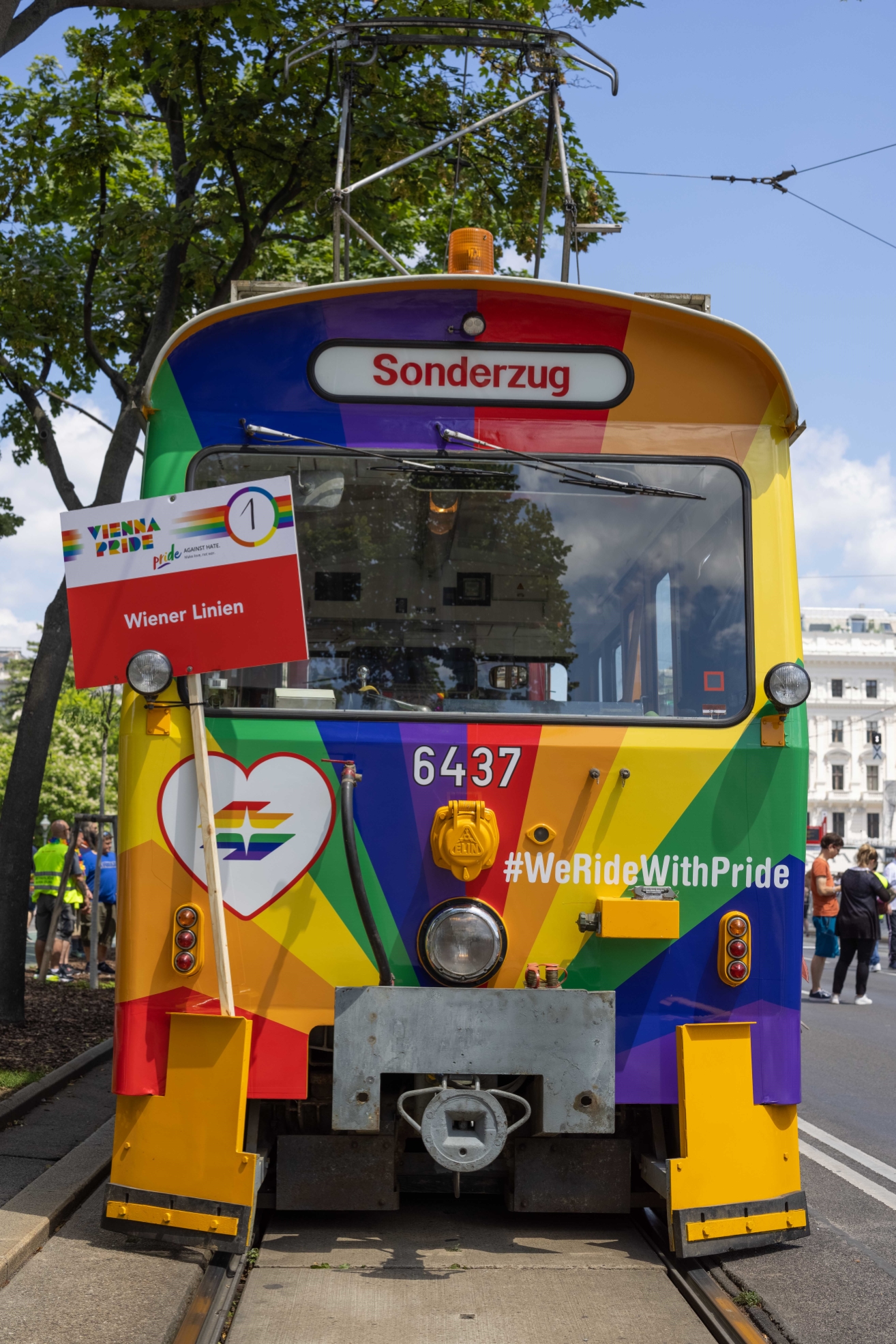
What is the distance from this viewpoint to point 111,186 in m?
12.0

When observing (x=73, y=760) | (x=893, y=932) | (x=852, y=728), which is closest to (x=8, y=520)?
(x=893, y=932)

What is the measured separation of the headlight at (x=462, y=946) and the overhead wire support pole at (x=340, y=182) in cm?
252

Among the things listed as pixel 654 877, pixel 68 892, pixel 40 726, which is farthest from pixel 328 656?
pixel 68 892

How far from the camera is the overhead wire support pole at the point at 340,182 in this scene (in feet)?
18.6

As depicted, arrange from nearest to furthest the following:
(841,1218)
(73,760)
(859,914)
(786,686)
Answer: (786,686) < (841,1218) < (859,914) < (73,760)

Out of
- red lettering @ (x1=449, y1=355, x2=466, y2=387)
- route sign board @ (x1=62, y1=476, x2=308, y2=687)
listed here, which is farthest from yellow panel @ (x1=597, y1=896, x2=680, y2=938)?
red lettering @ (x1=449, y1=355, x2=466, y2=387)

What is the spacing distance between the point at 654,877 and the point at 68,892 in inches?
513

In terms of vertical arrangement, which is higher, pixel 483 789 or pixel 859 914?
pixel 483 789

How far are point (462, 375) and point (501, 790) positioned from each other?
1556 millimetres

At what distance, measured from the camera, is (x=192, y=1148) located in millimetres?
4578

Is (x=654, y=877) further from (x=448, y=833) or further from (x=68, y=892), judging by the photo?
(x=68, y=892)

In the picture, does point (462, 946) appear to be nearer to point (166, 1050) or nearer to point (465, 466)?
point (166, 1050)

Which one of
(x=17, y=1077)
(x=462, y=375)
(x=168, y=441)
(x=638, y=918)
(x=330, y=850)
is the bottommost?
(x=17, y=1077)

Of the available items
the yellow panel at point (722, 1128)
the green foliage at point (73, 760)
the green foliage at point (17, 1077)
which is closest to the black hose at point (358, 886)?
the yellow panel at point (722, 1128)
